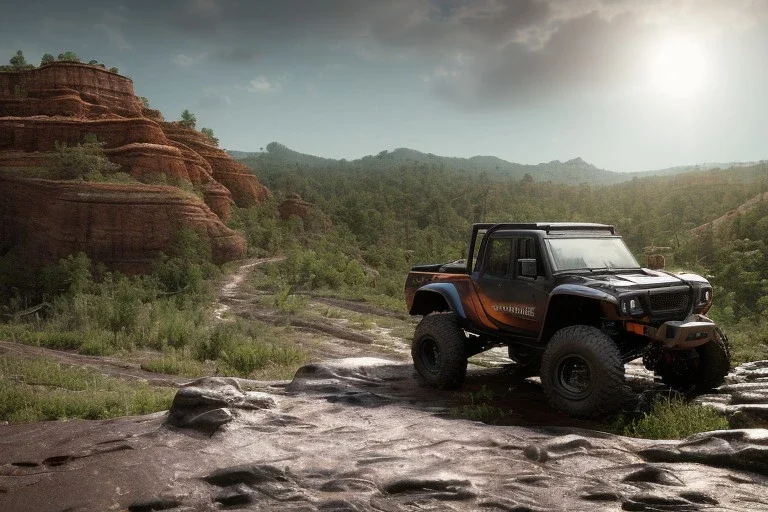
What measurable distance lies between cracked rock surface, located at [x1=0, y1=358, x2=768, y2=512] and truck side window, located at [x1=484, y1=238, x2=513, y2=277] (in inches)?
84.2

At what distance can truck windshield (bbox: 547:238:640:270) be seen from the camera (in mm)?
6465

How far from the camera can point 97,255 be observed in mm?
31750

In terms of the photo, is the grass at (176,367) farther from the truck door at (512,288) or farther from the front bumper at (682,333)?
the front bumper at (682,333)

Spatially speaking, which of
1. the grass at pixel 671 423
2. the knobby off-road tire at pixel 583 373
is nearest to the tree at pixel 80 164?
the knobby off-road tire at pixel 583 373

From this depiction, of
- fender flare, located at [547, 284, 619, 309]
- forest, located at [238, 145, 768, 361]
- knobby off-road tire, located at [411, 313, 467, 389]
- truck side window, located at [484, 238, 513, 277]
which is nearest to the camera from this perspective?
fender flare, located at [547, 284, 619, 309]

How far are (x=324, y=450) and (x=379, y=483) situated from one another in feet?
3.14

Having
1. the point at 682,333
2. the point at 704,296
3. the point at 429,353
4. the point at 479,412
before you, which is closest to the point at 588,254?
the point at 704,296

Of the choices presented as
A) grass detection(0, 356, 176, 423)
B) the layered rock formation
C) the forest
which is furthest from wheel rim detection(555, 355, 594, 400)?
the layered rock formation

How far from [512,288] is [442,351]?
1.34 metres

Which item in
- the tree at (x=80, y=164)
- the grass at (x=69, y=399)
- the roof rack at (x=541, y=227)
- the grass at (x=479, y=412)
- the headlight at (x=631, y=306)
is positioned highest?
the tree at (x=80, y=164)

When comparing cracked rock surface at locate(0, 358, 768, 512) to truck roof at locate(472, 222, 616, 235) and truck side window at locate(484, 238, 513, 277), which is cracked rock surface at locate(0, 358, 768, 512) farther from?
truck roof at locate(472, 222, 616, 235)

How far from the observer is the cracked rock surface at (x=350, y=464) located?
3744 mm

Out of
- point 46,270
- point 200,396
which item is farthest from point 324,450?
point 46,270

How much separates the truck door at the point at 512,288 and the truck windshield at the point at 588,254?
24 centimetres
